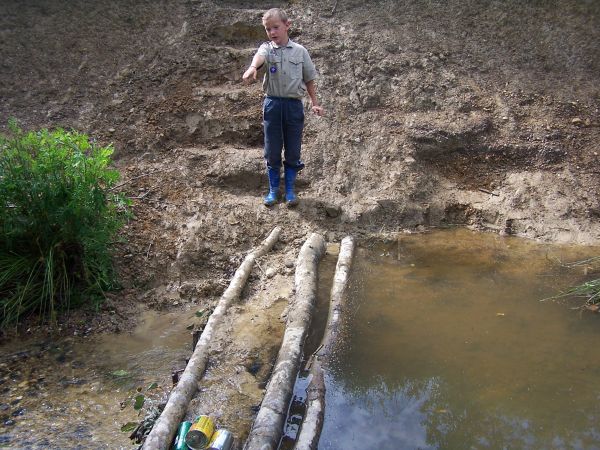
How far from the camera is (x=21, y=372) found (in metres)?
4.11

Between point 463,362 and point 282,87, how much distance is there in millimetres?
3124

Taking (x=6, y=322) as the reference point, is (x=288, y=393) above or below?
above

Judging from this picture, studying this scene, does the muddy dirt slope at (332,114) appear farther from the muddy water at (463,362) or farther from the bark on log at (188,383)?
the muddy water at (463,362)

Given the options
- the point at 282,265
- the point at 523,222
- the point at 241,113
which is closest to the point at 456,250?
the point at 523,222

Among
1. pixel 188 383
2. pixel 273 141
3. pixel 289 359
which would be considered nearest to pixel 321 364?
pixel 289 359

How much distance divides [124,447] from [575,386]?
8.91 ft

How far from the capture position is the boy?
5.15 m

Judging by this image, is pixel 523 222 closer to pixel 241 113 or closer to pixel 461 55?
pixel 461 55

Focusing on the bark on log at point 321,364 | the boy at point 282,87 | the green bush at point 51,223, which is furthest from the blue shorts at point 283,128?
the green bush at point 51,223

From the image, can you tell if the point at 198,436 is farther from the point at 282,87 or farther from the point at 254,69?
the point at 282,87

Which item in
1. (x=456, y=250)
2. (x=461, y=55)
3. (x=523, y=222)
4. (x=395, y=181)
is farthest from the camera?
(x=461, y=55)

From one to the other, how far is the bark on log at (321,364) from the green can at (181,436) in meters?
0.60

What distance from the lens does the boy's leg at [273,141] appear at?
5.45 metres

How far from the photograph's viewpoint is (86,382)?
3.99 m
